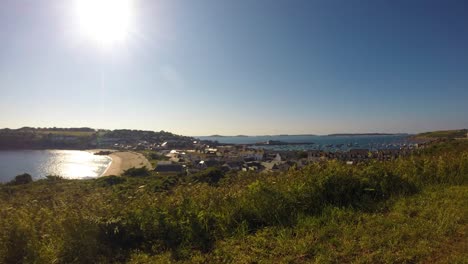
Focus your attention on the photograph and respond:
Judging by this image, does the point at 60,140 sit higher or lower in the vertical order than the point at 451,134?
lower

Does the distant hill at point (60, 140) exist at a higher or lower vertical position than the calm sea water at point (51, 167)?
higher

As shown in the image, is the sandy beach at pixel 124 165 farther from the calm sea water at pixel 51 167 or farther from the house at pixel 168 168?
the house at pixel 168 168

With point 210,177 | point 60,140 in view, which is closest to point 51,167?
point 210,177

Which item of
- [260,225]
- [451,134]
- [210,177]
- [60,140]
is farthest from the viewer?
[60,140]

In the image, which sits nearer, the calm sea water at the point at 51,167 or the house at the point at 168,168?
the house at the point at 168,168

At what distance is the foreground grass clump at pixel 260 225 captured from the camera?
3.33 meters

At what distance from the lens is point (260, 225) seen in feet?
14.3

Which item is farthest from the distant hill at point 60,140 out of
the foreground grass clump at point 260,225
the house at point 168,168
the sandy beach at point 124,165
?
the foreground grass clump at point 260,225

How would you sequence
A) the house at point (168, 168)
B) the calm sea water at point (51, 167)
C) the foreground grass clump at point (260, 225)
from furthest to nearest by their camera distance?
the calm sea water at point (51, 167), the house at point (168, 168), the foreground grass clump at point (260, 225)

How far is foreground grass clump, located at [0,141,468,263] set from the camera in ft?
10.9

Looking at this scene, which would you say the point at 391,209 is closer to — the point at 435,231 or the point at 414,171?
the point at 435,231

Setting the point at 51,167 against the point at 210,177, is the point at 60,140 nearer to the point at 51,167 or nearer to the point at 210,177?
the point at 51,167

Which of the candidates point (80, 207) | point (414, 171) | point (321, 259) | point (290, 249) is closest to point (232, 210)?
point (290, 249)

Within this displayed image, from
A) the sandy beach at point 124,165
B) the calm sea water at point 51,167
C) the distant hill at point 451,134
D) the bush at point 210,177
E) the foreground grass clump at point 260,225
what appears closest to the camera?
the foreground grass clump at point 260,225
